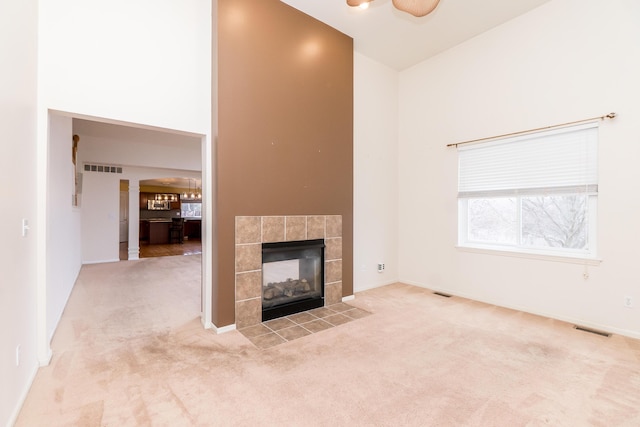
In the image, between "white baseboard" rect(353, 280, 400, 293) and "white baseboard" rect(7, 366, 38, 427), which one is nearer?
"white baseboard" rect(7, 366, 38, 427)

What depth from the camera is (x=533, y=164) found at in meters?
3.69

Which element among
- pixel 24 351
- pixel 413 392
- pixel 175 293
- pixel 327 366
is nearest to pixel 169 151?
pixel 175 293

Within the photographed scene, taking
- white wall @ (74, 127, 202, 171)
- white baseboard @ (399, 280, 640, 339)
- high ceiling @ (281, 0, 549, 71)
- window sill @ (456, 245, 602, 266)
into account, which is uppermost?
high ceiling @ (281, 0, 549, 71)

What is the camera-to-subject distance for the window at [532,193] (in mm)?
3330

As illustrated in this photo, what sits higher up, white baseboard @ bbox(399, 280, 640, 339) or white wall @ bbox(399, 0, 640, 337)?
white wall @ bbox(399, 0, 640, 337)

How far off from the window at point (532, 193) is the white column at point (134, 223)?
8.01 m

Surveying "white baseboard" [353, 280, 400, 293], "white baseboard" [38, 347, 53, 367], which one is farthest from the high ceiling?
"white baseboard" [38, 347, 53, 367]

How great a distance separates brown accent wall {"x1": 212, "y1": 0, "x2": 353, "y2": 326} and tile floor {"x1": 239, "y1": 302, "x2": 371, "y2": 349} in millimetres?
353

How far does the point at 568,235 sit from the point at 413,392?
293 centimetres

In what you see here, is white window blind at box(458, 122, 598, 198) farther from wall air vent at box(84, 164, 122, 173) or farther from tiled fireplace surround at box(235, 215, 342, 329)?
wall air vent at box(84, 164, 122, 173)

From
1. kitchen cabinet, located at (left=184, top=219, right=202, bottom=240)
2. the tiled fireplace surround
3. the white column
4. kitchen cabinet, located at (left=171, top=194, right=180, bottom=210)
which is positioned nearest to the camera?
the tiled fireplace surround

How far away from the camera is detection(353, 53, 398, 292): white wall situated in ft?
15.2

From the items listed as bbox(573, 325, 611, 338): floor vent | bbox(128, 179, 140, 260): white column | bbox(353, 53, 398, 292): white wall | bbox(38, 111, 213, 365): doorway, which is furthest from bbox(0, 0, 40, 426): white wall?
bbox(128, 179, 140, 260): white column

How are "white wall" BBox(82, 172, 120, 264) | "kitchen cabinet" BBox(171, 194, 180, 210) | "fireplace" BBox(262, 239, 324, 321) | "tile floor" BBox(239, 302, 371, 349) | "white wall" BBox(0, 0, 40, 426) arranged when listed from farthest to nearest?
"kitchen cabinet" BBox(171, 194, 180, 210) → "white wall" BBox(82, 172, 120, 264) → "fireplace" BBox(262, 239, 324, 321) → "tile floor" BBox(239, 302, 371, 349) → "white wall" BBox(0, 0, 40, 426)
